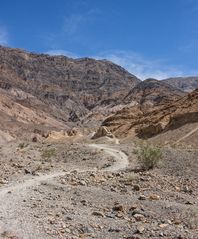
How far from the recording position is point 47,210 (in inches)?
576

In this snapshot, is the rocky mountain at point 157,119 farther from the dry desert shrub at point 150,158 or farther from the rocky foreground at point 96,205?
the rocky foreground at point 96,205

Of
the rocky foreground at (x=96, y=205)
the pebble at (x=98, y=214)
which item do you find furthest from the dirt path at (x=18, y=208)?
the pebble at (x=98, y=214)

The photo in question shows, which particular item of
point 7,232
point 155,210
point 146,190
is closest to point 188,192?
point 146,190

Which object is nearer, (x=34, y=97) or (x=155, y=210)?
(x=155, y=210)

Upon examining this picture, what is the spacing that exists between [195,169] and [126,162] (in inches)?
299

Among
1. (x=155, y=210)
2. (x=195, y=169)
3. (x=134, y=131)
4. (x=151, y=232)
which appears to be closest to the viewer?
(x=151, y=232)

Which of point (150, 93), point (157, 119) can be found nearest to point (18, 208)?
point (157, 119)

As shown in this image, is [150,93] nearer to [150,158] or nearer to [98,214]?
[150,158]

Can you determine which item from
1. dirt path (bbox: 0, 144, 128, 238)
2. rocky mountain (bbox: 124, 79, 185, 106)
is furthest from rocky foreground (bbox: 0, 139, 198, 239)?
rocky mountain (bbox: 124, 79, 185, 106)

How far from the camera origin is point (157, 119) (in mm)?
69875

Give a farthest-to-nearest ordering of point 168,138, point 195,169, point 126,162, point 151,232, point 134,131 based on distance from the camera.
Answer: point 134,131
point 168,138
point 126,162
point 195,169
point 151,232

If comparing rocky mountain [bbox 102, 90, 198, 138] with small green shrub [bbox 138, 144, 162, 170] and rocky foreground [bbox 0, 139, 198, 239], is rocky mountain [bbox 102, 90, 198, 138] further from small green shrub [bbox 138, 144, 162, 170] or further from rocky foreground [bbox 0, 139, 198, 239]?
rocky foreground [bbox 0, 139, 198, 239]

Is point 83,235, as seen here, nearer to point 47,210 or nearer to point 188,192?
point 47,210

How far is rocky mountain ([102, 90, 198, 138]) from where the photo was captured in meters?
61.8
